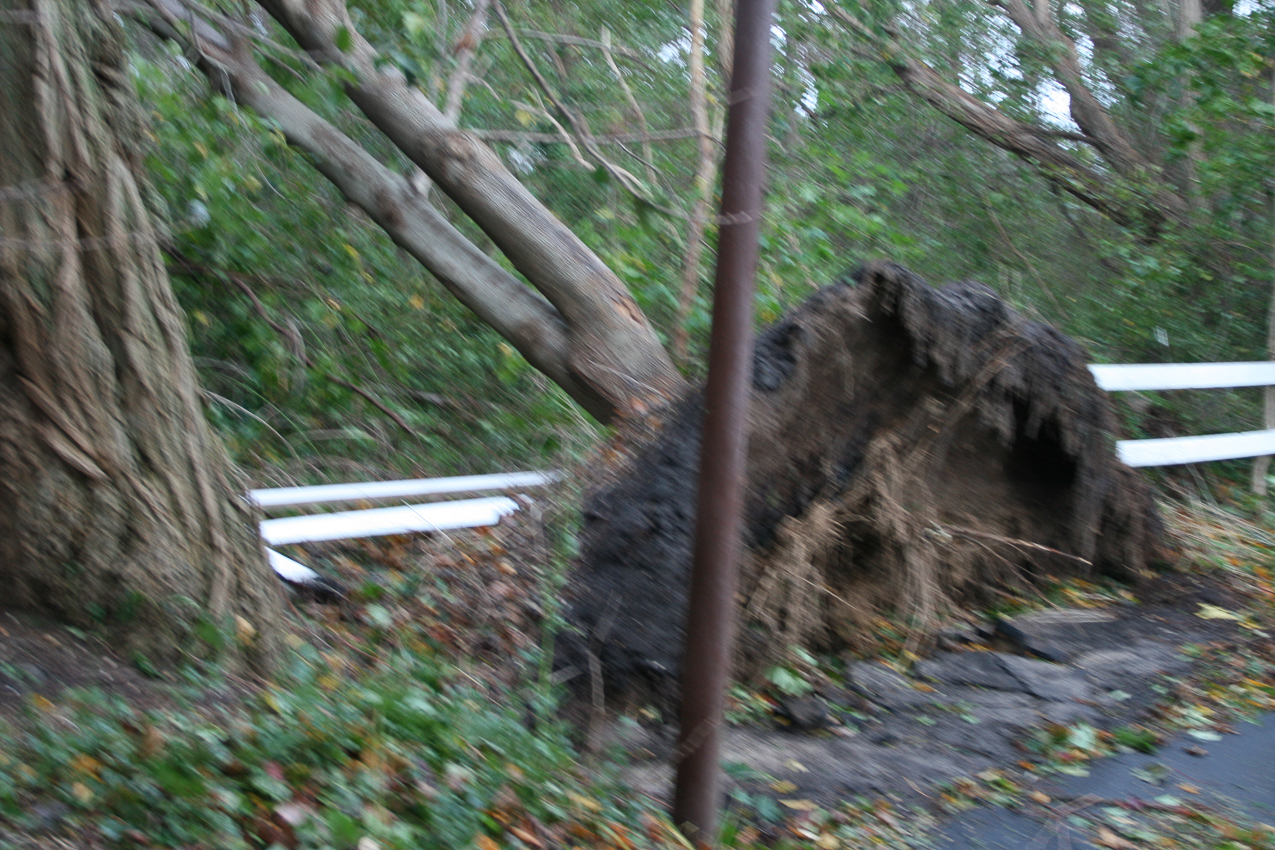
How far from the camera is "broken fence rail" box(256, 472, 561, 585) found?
6012 millimetres

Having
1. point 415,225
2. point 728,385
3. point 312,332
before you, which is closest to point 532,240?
point 415,225

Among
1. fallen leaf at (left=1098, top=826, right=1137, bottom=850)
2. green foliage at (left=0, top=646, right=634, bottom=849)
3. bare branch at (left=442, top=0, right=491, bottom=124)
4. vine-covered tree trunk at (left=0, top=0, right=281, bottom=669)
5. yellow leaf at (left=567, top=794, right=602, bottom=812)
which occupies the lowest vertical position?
fallen leaf at (left=1098, top=826, right=1137, bottom=850)

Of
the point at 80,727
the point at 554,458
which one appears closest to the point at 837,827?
the point at 80,727

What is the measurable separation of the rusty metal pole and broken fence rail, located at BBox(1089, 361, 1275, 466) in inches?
156

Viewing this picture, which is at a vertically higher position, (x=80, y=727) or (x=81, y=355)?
(x=81, y=355)

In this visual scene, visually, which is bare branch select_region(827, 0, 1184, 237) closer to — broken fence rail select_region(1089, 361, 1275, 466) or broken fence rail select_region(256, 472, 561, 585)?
broken fence rail select_region(1089, 361, 1275, 466)

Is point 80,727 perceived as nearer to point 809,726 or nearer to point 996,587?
point 809,726

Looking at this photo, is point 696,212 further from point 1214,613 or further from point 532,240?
point 1214,613

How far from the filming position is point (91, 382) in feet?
13.9

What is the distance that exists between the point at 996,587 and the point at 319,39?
222 inches

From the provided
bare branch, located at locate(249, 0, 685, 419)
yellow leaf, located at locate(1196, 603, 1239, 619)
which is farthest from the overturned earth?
bare branch, located at locate(249, 0, 685, 419)

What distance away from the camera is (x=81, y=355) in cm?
420

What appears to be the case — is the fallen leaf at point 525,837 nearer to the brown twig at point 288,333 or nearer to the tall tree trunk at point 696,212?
the tall tree trunk at point 696,212

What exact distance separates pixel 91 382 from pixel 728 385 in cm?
253
